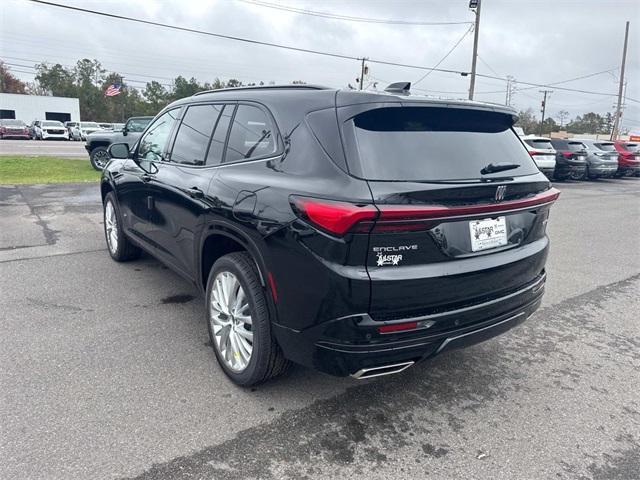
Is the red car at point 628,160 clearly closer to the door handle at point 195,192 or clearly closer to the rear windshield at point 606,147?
the rear windshield at point 606,147

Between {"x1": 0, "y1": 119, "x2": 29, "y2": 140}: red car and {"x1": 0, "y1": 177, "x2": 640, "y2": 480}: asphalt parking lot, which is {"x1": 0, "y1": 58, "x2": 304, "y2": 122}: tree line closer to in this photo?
{"x1": 0, "y1": 119, "x2": 29, "y2": 140}: red car

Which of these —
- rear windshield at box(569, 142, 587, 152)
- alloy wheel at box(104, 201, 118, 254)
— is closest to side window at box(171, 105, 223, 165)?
alloy wheel at box(104, 201, 118, 254)

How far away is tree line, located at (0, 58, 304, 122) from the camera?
7488 centimetres

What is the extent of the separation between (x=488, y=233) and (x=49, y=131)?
140ft

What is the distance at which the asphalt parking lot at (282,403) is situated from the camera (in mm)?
2482

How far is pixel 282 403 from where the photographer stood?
9.86 feet

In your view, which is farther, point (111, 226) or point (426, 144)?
point (111, 226)

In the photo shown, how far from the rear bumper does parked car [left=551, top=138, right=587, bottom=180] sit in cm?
1878

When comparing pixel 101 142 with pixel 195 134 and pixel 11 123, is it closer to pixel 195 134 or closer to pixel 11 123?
pixel 195 134

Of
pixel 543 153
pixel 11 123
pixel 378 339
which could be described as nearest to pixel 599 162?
pixel 543 153

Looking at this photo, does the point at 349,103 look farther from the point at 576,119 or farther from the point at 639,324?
the point at 576,119

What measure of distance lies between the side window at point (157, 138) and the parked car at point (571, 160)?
1830 centimetres

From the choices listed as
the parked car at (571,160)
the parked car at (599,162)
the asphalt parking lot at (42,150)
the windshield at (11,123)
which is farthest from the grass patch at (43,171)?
the windshield at (11,123)

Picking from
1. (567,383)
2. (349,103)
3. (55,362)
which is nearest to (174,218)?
(55,362)
